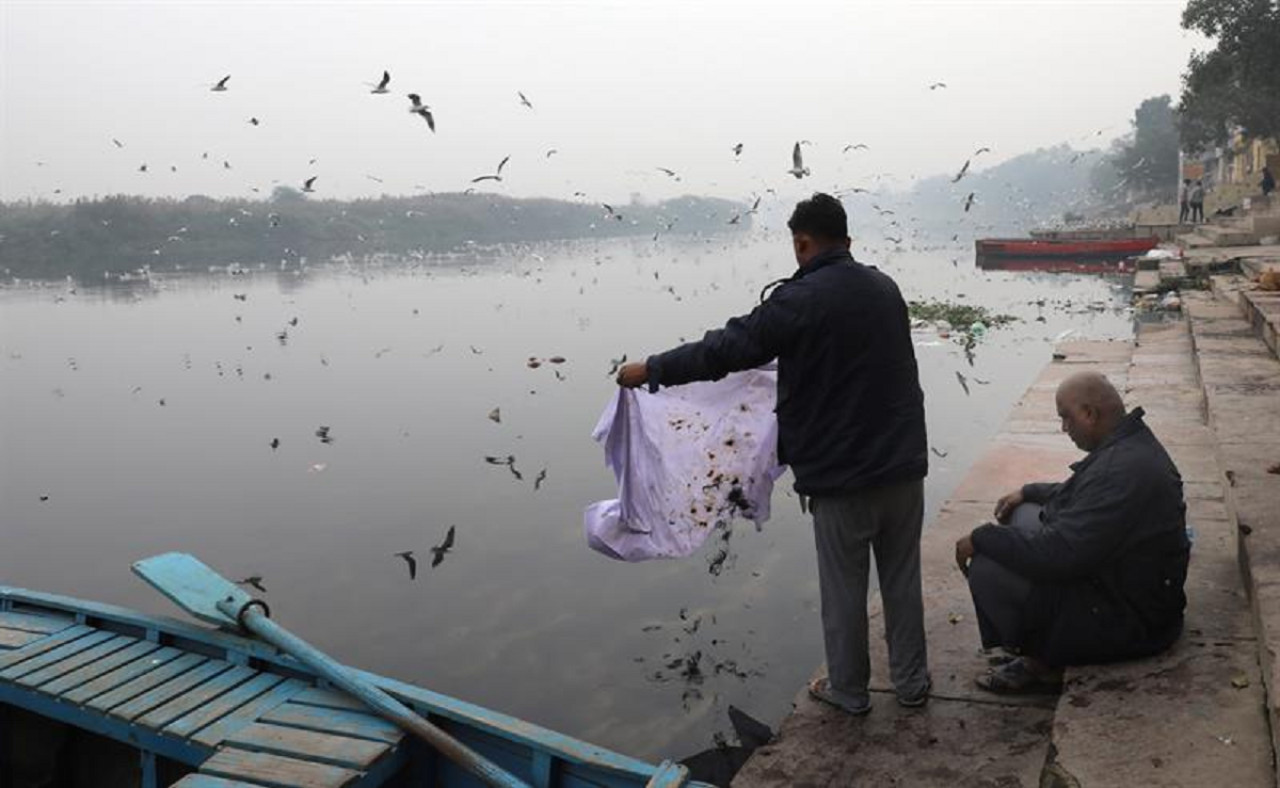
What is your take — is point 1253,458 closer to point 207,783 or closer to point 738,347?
point 738,347

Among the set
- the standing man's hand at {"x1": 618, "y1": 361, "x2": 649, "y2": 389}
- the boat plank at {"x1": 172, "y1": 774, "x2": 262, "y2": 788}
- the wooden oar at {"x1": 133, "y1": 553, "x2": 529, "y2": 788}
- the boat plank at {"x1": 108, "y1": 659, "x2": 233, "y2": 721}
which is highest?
the standing man's hand at {"x1": 618, "y1": 361, "x2": 649, "y2": 389}

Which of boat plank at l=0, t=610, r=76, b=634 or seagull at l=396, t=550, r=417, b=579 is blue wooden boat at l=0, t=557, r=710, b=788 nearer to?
boat plank at l=0, t=610, r=76, b=634

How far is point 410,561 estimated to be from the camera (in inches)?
332

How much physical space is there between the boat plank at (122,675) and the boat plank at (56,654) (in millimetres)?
336

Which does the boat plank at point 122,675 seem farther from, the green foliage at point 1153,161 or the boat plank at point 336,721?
the green foliage at point 1153,161

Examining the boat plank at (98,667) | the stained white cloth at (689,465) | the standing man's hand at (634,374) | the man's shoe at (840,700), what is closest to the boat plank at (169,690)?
the boat plank at (98,667)

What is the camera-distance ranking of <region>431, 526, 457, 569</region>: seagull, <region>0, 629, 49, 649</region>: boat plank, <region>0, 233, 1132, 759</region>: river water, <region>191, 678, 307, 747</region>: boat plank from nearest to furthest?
<region>191, 678, 307, 747</region>: boat plank < <region>0, 629, 49, 649</region>: boat plank < <region>0, 233, 1132, 759</region>: river water < <region>431, 526, 457, 569</region>: seagull

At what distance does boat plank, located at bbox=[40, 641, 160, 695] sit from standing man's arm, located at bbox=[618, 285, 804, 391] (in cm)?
285

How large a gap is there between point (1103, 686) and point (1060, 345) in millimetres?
10706

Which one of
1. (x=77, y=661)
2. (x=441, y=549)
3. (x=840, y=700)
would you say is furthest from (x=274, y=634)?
(x=441, y=549)

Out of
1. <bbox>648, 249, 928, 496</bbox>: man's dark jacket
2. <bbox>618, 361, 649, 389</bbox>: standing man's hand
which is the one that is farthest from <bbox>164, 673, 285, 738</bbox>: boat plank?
<bbox>648, 249, 928, 496</bbox>: man's dark jacket

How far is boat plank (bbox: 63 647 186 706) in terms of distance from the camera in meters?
3.91

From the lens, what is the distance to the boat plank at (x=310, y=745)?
3.22 meters

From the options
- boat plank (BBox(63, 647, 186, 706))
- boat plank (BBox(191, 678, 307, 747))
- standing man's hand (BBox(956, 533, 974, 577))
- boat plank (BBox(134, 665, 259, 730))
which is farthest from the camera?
boat plank (BBox(63, 647, 186, 706))
